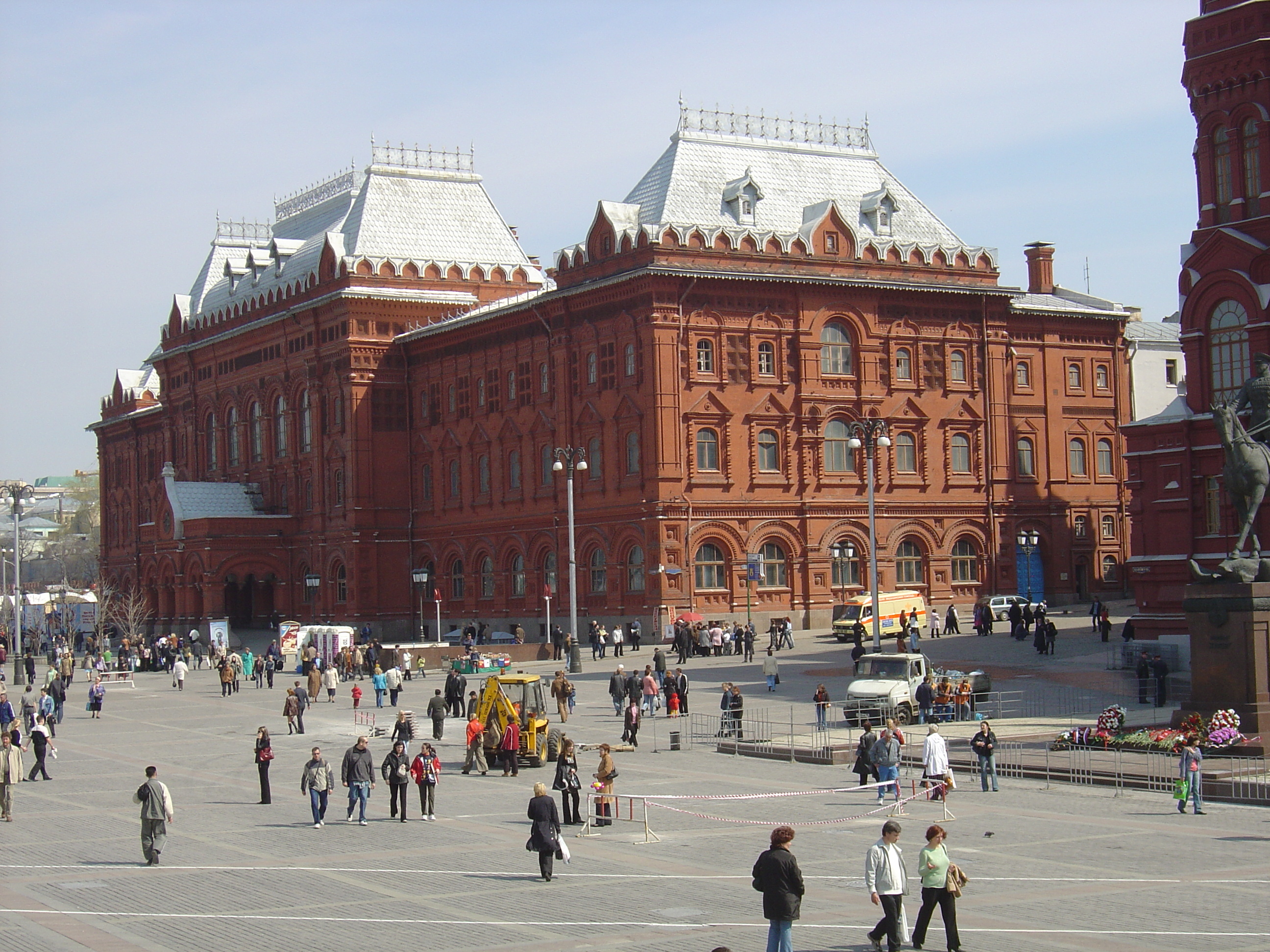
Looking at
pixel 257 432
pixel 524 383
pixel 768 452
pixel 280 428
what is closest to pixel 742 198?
pixel 768 452

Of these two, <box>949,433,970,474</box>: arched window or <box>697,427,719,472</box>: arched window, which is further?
<box>949,433,970,474</box>: arched window

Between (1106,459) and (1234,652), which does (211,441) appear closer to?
(1106,459)

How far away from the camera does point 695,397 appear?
72250 mm

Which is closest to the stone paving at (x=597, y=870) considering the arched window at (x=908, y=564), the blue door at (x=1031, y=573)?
the arched window at (x=908, y=564)

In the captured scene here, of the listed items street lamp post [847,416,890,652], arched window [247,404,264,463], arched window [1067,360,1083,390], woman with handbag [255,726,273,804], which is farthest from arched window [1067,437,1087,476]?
woman with handbag [255,726,273,804]

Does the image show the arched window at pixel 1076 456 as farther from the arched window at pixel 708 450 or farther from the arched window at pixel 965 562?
the arched window at pixel 708 450

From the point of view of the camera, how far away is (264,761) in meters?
32.3

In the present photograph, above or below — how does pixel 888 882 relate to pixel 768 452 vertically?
below

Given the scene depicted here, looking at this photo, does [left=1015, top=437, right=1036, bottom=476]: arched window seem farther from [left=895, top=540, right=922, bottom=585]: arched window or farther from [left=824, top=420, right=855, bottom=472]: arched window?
[left=824, top=420, right=855, bottom=472]: arched window

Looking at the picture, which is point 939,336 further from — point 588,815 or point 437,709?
point 588,815

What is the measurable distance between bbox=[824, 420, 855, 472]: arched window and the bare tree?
1694 inches

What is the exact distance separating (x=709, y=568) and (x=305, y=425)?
32.9m

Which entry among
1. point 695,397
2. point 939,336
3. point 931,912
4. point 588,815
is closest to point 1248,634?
point 588,815

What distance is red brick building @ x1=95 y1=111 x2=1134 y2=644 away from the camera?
72.6 metres
